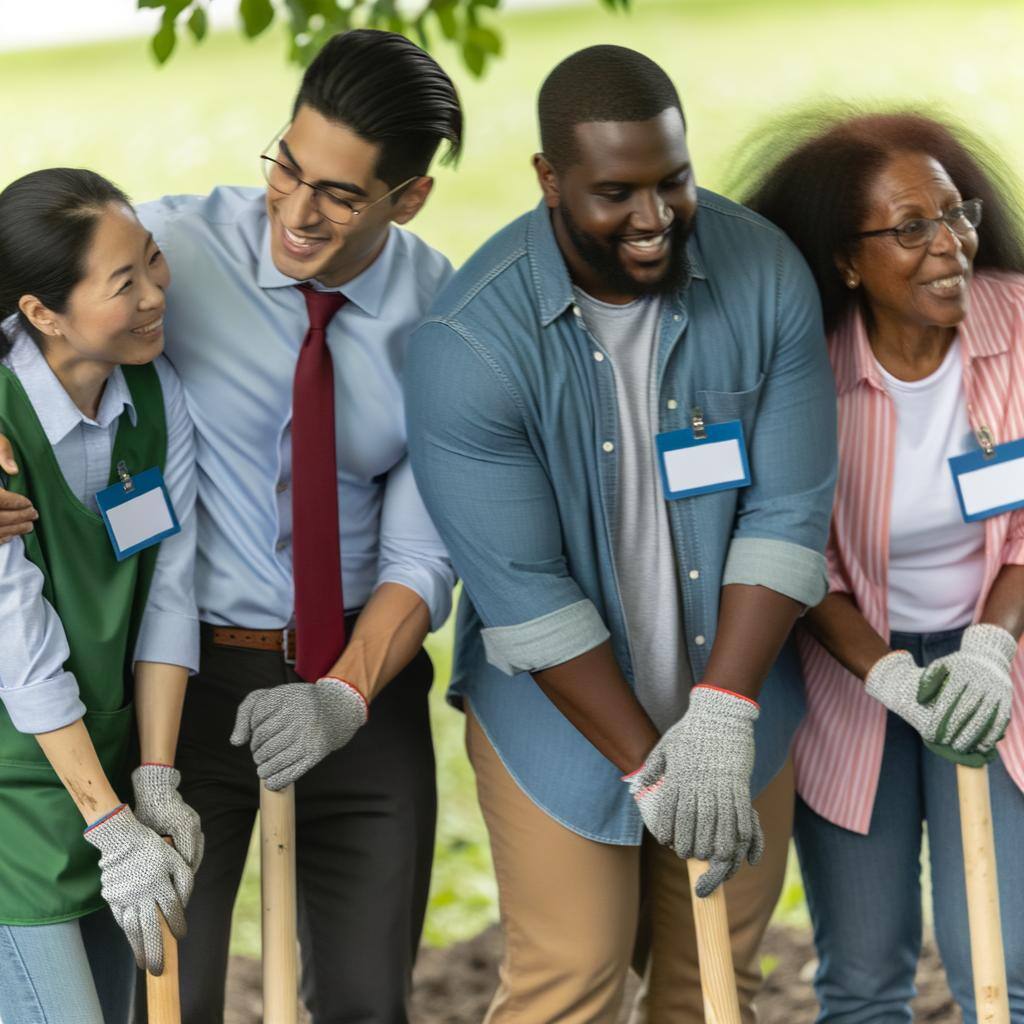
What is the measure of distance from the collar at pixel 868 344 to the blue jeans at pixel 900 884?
0.41 meters

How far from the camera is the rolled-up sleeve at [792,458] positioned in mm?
2164

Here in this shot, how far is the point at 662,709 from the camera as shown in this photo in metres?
2.28

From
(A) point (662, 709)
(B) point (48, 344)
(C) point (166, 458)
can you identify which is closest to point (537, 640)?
(A) point (662, 709)

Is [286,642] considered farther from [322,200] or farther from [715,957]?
[715,957]

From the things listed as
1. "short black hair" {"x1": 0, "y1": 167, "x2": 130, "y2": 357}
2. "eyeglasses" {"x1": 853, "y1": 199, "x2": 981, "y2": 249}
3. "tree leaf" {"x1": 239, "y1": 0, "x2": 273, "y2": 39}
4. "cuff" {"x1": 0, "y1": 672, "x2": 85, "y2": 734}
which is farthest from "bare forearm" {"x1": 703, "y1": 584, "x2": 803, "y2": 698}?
"tree leaf" {"x1": 239, "y1": 0, "x2": 273, "y2": 39}

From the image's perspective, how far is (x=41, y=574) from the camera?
6.55 ft

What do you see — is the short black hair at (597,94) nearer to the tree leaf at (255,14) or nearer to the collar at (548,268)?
the collar at (548,268)

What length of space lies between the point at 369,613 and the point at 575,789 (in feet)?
1.35

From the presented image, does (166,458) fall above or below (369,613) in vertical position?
above

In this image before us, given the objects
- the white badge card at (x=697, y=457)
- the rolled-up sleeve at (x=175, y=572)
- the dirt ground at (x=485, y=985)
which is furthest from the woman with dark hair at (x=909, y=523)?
the rolled-up sleeve at (x=175, y=572)

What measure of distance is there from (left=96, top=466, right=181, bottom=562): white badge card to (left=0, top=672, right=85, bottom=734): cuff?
0.20 m

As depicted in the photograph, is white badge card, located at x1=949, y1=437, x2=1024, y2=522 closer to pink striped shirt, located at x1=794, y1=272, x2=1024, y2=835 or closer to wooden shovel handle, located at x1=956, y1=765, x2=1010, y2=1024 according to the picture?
pink striped shirt, located at x1=794, y1=272, x2=1024, y2=835

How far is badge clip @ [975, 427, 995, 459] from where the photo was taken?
90.3 inches

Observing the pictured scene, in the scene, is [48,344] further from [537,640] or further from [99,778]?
[537,640]
